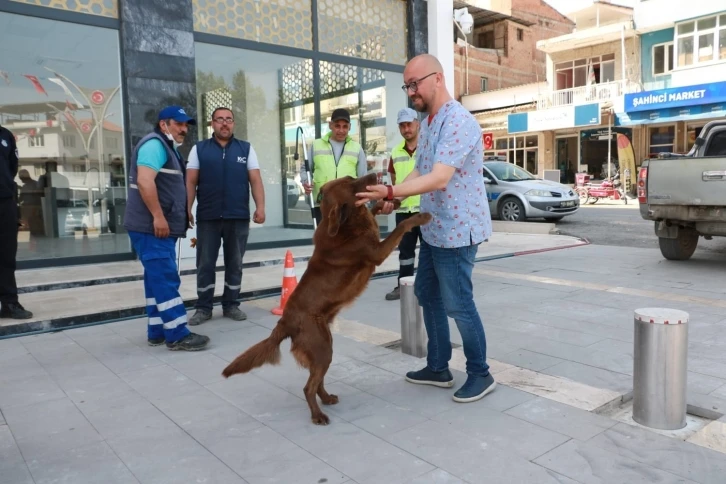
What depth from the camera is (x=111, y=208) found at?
894 centimetres

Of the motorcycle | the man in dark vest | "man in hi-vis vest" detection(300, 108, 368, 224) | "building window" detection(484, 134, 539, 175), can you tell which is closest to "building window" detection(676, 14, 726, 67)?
the motorcycle

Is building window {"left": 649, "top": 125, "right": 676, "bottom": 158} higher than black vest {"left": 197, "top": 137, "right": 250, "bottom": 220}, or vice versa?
building window {"left": 649, "top": 125, "right": 676, "bottom": 158}

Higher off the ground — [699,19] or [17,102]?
[699,19]

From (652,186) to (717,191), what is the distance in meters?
0.87

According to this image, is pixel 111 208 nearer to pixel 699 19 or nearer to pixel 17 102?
pixel 17 102

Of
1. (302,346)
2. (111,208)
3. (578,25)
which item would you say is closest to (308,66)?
(111,208)

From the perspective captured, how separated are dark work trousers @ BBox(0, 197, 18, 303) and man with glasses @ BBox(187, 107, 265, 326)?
1.73 meters

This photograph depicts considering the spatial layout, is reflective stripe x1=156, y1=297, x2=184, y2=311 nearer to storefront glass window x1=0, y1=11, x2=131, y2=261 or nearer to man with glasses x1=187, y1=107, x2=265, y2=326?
man with glasses x1=187, y1=107, x2=265, y2=326

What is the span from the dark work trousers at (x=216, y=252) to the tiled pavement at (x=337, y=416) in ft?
1.28

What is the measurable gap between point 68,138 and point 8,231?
3.98 meters

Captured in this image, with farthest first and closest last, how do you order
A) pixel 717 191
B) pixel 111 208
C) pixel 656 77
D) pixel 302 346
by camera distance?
pixel 656 77, pixel 111 208, pixel 717 191, pixel 302 346

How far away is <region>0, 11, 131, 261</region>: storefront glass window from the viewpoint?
8.20 metres

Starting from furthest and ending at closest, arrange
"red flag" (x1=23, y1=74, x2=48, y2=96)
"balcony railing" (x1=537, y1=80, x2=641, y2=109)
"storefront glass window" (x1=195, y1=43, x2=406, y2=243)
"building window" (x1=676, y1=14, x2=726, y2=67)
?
1. "balcony railing" (x1=537, y1=80, x2=641, y2=109)
2. "building window" (x1=676, y1=14, x2=726, y2=67)
3. "storefront glass window" (x1=195, y1=43, x2=406, y2=243)
4. "red flag" (x1=23, y1=74, x2=48, y2=96)

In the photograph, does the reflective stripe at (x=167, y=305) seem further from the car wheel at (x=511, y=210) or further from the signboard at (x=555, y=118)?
the signboard at (x=555, y=118)
